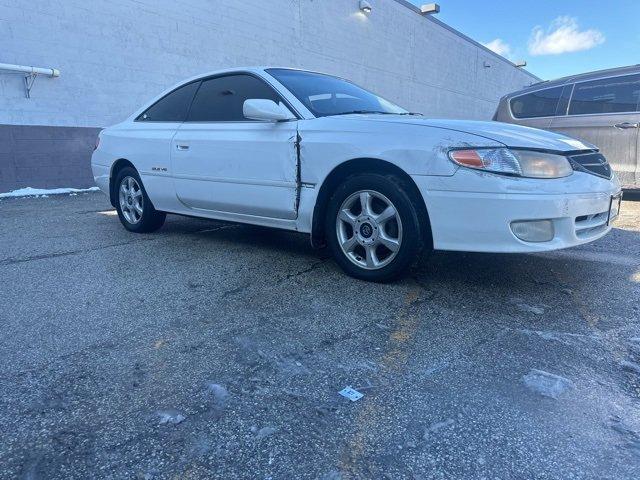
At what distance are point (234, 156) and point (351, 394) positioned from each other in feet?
8.33

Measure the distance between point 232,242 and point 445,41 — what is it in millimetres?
18603

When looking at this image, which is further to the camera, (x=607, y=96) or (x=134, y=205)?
→ (x=607, y=96)

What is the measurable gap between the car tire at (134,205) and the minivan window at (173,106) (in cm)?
61

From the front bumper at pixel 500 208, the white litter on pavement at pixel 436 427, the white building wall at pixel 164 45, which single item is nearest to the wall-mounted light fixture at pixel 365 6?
the white building wall at pixel 164 45

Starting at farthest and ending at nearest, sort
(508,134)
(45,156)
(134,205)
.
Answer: (45,156)
(134,205)
(508,134)

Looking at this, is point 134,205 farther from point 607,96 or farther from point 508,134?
point 607,96

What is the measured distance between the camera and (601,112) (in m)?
7.04

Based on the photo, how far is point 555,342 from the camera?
253cm

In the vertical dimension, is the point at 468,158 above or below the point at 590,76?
below

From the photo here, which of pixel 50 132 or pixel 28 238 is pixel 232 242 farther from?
pixel 50 132

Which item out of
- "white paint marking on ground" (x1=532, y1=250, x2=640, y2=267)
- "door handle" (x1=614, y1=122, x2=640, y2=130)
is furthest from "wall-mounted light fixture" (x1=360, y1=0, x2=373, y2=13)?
"white paint marking on ground" (x1=532, y1=250, x2=640, y2=267)

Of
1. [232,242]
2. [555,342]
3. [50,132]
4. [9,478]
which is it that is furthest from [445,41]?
[9,478]

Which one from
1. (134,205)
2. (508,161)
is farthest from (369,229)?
(134,205)

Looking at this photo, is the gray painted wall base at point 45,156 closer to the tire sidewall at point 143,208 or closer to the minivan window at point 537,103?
the tire sidewall at point 143,208
